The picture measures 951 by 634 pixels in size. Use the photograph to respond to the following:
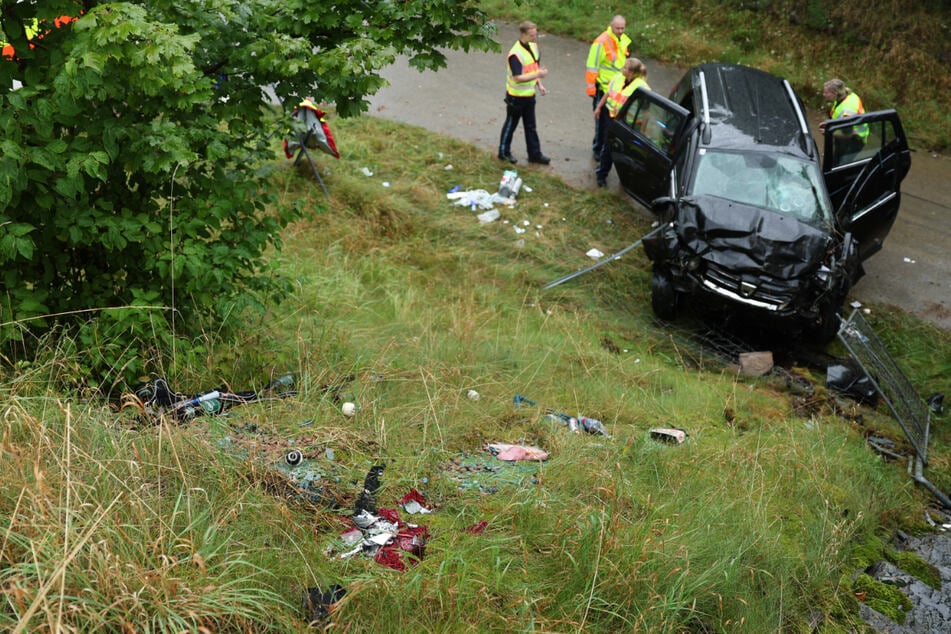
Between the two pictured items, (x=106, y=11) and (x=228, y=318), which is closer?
(x=106, y=11)

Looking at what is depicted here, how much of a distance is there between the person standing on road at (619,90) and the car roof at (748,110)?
648mm

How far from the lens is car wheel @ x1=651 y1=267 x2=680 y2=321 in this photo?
26.4 feet

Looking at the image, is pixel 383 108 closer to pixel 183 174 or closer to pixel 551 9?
pixel 551 9

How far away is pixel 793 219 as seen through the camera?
780 cm

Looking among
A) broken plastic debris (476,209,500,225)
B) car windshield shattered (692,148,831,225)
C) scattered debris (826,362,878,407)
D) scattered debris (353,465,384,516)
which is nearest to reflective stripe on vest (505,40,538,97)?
broken plastic debris (476,209,500,225)

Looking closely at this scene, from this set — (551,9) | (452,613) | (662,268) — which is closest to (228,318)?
(452,613)

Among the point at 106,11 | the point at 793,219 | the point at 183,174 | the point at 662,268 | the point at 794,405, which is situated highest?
the point at 106,11

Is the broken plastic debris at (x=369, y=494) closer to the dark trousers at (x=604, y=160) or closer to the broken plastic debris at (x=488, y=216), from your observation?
the broken plastic debris at (x=488, y=216)

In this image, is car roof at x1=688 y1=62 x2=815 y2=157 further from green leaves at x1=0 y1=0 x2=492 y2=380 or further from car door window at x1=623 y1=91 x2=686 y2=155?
green leaves at x1=0 y1=0 x2=492 y2=380

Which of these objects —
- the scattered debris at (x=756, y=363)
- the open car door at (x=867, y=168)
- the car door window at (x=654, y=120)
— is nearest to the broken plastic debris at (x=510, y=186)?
the car door window at (x=654, y=120)

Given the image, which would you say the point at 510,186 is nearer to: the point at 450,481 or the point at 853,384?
the point at 853,384

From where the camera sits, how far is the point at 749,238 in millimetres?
7617

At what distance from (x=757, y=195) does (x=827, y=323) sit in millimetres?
1384

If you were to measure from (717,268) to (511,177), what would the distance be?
352cm
